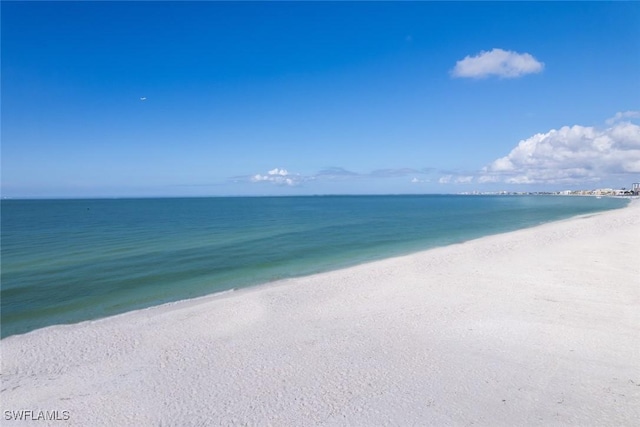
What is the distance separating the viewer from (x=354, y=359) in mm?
7590

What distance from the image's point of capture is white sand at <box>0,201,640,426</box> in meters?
5.89

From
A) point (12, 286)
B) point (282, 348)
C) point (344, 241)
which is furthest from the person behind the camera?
point (344, 241)

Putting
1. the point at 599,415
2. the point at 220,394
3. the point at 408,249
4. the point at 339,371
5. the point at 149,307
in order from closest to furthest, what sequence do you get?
the point at 599,415
the point at 220,394
the point at 339,371
the point at 149,307
the point at 408,249

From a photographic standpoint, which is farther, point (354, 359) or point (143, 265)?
point (143, 265)

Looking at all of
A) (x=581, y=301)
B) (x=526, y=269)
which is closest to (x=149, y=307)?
(x=581, y=301)

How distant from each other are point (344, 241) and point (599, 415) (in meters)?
23.6

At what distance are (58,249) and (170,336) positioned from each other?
Result: 22.1 metres

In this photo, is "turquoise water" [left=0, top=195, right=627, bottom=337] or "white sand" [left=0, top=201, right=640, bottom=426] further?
"turquoise water" [left=0, top=195, right=627, bottom=337]

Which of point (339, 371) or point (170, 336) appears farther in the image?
point (170, 336)

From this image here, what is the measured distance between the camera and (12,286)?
15609 millimetres

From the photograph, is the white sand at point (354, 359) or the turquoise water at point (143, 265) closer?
the white sand at point (354, 359)

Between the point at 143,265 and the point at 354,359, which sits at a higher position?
the point at 354,359

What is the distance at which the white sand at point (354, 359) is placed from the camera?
5.89 meters

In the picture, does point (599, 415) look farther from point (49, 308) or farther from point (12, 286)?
point (12, 286)
